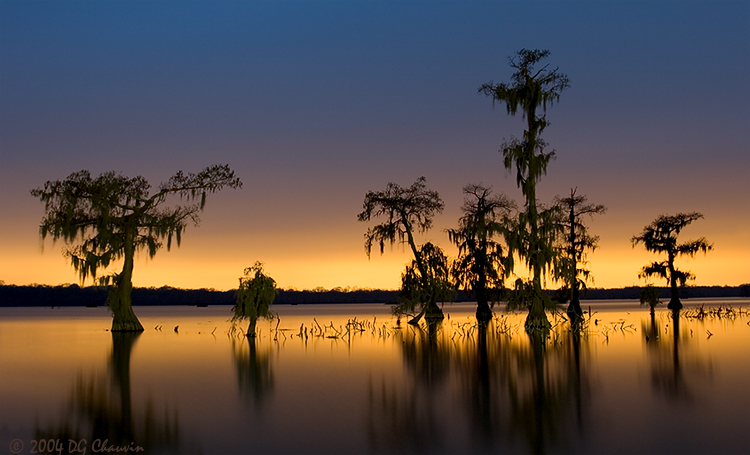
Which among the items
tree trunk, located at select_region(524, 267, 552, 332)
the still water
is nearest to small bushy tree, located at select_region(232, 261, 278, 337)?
the still water

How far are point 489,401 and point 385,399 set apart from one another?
2.57 m

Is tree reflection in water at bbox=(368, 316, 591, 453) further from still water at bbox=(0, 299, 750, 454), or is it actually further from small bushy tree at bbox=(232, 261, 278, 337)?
small bushy tree at bbox=(232, 261, 278, 337)

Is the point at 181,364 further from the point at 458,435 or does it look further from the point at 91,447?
the point at 458,435

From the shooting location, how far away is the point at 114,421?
12.8m

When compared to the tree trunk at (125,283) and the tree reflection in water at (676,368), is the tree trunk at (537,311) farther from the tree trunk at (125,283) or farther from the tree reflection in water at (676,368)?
the tree trunk at (125,283)

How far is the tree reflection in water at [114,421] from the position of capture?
436 inches

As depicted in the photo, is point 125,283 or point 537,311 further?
point 125,283

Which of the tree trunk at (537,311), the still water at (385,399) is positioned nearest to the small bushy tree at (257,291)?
the still water at (385,399)

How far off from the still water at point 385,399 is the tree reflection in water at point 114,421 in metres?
0.04

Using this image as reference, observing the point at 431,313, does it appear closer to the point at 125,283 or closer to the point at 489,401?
the point at 125,283

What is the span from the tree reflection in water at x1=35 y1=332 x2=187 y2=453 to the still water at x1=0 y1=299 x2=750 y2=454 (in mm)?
36

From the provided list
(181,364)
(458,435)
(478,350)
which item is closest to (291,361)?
(181,364)

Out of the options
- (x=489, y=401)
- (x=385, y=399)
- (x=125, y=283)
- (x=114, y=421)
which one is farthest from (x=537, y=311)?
(x=114, y=421)

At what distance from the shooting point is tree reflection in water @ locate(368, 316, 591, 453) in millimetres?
10977
